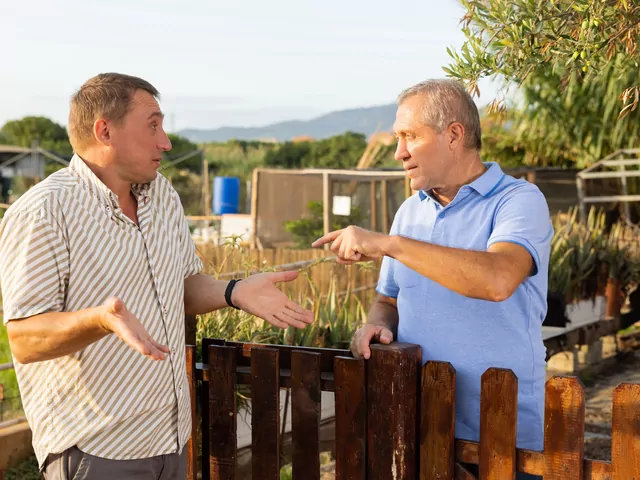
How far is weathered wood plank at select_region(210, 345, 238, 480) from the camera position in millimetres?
2721

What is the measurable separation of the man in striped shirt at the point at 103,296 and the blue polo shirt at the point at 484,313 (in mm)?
357

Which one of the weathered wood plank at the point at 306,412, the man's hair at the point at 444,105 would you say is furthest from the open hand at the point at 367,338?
the man's hair at the point at 444,105

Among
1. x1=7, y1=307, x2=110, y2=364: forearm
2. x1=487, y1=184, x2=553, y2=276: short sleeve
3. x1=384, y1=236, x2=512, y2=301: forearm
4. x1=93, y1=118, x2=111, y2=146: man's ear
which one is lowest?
x1=7, y1=307, x2=110, y2=364: forearm

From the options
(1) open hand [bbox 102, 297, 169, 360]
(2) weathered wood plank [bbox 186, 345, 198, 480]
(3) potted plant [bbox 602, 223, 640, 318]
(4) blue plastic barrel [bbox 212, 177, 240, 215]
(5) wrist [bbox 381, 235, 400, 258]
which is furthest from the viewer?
(4) blue plastic barrel [bbox 212, 177, 240, 215]

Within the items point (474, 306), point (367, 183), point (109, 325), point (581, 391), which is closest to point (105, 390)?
point (109, 325)

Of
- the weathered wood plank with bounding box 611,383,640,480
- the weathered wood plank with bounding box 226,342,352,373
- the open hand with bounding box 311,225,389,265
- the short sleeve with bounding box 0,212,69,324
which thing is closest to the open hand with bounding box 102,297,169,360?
the short sleeve with bounding box 0,212,69,324

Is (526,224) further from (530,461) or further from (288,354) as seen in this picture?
(288,354)

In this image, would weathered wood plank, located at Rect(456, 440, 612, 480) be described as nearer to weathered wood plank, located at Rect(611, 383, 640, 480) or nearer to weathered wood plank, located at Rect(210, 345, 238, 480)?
weathered wood plank, located at Rect(611, 383, 640, 480)

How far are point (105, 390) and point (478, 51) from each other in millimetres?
1728

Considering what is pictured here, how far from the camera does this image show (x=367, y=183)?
1295 centimetres

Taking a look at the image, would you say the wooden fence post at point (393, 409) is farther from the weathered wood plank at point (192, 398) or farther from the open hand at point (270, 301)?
the weathered wood plank at point (192, 398)

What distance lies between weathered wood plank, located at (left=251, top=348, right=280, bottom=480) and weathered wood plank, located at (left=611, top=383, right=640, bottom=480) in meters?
0.99

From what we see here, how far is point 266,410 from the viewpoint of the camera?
262 cm

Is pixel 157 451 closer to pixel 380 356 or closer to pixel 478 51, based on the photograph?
pixel 380 356
